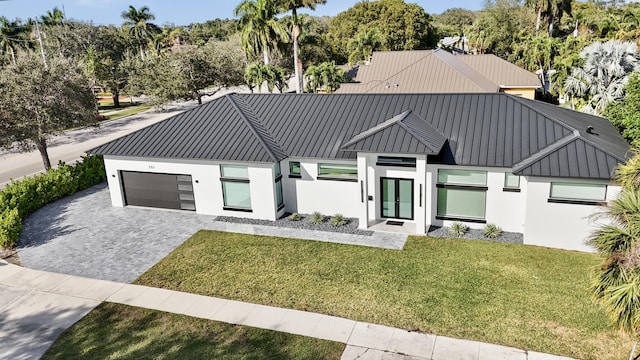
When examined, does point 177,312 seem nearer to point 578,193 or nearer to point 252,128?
point 252,128

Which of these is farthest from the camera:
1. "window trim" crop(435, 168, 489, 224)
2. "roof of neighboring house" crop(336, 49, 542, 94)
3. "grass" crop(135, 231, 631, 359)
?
"roof of neighboring house" crop(336, 49, 542, 94)

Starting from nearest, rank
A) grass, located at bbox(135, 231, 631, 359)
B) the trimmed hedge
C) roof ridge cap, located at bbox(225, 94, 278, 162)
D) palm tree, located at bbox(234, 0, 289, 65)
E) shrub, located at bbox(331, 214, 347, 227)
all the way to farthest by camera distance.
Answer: grass, located at bbox(135, 231, 631, 359) → the trimmed hedge → roof ridge cap, located at bbox(225, 94, 278, 162) → shrub, located at bbox(331, 214, 347, 227) → palm tree, located at bbox(234, 0, 289, 65)

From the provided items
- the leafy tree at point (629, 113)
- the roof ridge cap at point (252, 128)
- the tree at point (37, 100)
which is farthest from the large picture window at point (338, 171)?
the tree at point (37, 100)

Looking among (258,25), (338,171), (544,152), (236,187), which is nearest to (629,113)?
(544,152)

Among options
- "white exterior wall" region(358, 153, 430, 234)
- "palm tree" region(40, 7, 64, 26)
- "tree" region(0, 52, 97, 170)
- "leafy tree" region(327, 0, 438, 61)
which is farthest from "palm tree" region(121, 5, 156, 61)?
"white exterior wall" region(358, 153, 430, 234)

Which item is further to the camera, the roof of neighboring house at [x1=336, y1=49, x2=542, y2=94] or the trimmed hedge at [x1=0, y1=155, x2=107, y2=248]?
the roof of neighboring house at [x1=336, y1=49, x2=542, y2=94]

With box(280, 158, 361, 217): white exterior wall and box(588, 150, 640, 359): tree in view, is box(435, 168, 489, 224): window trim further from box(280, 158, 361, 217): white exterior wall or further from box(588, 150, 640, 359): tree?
box(588, 150, 640, 359): tree
